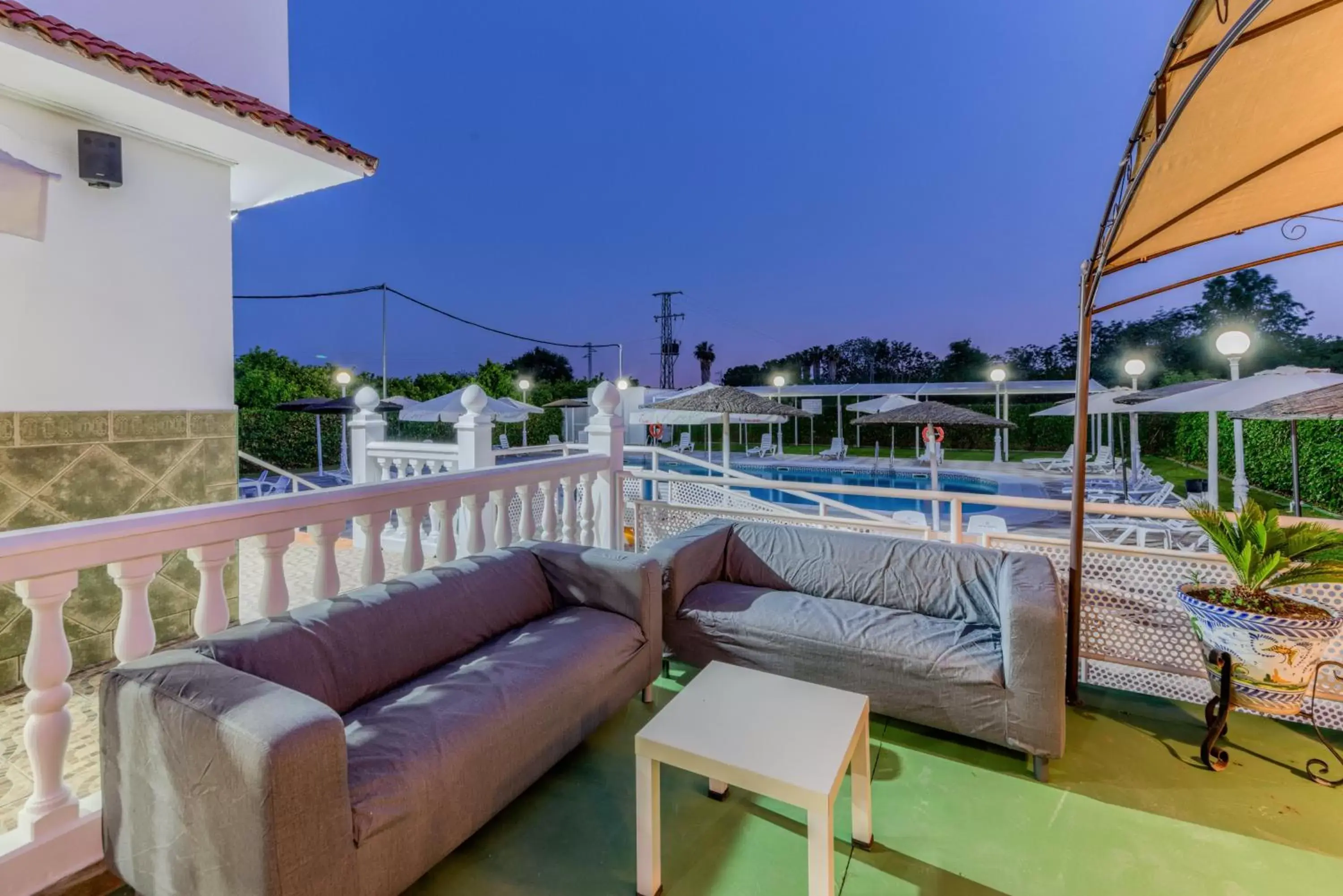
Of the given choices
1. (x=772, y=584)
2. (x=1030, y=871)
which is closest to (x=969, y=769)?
(x=1030, y=871)

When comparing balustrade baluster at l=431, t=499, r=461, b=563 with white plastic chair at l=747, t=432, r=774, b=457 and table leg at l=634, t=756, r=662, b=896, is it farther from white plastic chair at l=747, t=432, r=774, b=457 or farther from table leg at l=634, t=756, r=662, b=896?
white plastic chair at l=747, t=432, r=774, b=457

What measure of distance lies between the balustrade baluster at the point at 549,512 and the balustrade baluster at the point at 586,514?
31 centimetres

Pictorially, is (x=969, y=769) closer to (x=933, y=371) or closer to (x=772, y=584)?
(x=772, y=584)

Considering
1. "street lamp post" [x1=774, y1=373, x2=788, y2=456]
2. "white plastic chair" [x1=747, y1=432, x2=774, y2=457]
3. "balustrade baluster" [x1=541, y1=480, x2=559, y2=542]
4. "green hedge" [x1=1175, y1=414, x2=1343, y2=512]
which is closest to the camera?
"balustrade baluster" [x1=541, y1=480, x2=559, y2=542]

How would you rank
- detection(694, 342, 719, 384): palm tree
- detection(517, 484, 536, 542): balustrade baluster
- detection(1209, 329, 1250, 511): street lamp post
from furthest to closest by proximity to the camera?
1. detection(694, 342, 719, 384): palm tree
2. detection(1209, 329, 1250, 511): street lamp post
3. detection(517, 484, 536, 542): balustrade baluster

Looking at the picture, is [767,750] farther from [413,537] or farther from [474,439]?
[474,439]

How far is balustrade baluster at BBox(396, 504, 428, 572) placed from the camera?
9.00 feet

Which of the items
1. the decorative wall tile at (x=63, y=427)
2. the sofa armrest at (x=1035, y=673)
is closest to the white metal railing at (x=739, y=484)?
the sofa armrest at (x=1035, y=673)

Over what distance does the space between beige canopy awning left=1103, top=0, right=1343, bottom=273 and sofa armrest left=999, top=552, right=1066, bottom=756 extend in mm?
1470

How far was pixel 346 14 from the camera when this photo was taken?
63.5ft

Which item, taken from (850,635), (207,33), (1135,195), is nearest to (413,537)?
(850,635)

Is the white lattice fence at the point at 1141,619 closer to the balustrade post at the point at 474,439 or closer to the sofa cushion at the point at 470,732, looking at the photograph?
the sofa cushion at the point at 470,732

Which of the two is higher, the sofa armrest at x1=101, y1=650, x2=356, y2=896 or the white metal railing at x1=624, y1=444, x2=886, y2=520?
the white metal railing at x1=624, y1=444, x2=886, y2=520

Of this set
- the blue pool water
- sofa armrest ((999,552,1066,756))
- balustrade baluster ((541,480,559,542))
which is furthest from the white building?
the blue pool water
